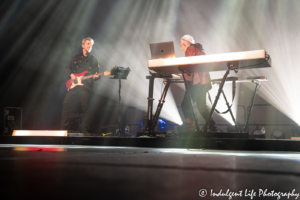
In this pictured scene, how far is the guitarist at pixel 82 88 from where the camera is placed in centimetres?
367

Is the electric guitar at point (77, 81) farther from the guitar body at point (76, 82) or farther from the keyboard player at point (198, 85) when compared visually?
the keyboard player at point (198, 85)

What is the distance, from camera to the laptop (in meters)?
2.41

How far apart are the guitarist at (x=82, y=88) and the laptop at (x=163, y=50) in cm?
159

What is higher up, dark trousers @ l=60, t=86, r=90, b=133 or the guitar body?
the guitar body

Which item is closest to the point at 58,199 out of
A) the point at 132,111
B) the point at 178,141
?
the point at 178,141

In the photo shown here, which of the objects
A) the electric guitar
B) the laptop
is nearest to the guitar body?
the electric guitar

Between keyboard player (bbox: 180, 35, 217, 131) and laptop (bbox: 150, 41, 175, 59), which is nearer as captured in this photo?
laptop (bbox: 150, 41, 175, 59)

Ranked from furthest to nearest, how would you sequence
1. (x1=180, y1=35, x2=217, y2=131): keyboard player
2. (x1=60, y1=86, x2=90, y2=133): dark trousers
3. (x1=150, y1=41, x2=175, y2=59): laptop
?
(x1=60, y1=86, x2=90, y2=133): dark trousers < (x1=180, y1=35, x2=217, y2=131): keyboard player < (x1=150, y1=41, x2=175, y2=59): laptop

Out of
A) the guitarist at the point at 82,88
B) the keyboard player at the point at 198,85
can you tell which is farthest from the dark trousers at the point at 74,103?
the keyboard player at the point at 198,85

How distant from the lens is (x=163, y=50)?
246 centimetres

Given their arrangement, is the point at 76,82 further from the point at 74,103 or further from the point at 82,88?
the point at 74,103

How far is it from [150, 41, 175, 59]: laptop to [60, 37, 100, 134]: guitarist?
1587mm

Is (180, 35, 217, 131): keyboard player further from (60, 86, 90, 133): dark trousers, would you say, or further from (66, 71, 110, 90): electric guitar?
(66, 71, 110, 90): electric guitar

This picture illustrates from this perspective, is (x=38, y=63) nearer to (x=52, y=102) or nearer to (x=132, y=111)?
(x=52, y=102)
